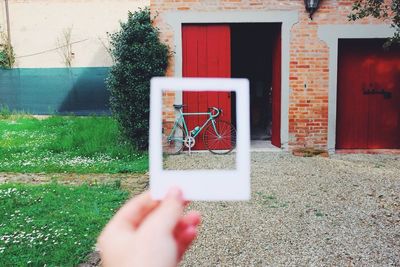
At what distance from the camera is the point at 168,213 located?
0.60 m

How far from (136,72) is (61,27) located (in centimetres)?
883

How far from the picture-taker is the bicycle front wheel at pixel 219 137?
9.03 m

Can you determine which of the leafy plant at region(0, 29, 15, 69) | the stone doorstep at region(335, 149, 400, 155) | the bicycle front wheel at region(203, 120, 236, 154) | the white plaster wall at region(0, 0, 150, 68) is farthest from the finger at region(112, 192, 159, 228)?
the leafy plant at region(0, 29, 15, 69)

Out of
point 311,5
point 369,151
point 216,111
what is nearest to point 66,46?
point 216,111

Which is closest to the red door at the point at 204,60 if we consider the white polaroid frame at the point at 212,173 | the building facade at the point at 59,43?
the building facade at the point at 59,43

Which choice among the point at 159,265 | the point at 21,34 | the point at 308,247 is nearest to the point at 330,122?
the point at 308,247

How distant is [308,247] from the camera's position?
13.8 ft

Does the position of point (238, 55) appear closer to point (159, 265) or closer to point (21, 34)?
point (21, 34)

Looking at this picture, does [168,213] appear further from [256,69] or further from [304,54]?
[256,69]

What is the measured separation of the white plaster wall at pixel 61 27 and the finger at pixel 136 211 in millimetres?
15759

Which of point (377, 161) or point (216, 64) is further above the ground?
point (216, 64)

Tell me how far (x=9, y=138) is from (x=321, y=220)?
822 cm

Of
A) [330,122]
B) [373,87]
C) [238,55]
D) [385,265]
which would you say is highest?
[238,55]

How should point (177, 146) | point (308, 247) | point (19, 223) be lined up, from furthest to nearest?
point (177, 146) → point (19, 223) → point (308, 247)
